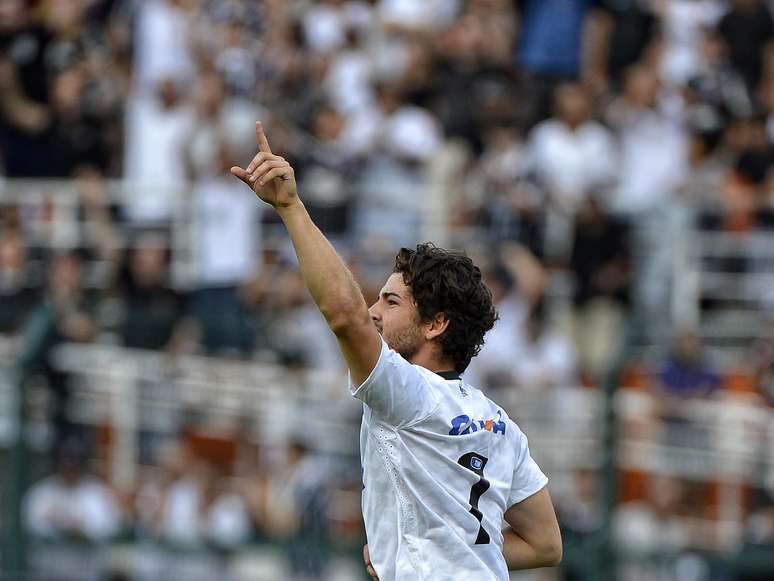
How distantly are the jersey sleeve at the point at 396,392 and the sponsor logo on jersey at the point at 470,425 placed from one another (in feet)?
0.34

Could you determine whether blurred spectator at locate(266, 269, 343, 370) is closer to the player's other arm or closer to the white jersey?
the player's other arm

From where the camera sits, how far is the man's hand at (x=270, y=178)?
4.32m

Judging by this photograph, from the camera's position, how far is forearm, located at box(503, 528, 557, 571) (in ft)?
16.6

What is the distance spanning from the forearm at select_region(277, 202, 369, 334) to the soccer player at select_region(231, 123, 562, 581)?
0.13m

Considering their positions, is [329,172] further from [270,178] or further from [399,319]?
[270,178]

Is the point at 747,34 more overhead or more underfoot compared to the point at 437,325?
more overhead

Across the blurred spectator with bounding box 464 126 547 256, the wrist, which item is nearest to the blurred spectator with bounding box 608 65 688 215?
the blurred spectator with bounding box 464 126 547 256

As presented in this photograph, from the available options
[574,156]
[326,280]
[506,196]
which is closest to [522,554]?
[326,280]

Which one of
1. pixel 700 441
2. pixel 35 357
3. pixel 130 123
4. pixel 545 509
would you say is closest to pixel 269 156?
pixel 545 509

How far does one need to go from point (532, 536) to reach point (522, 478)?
23 centimetres

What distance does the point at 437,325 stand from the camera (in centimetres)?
473

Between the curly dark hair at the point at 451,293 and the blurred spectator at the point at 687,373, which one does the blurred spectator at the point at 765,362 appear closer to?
the blurred spectator at the point at 687,373

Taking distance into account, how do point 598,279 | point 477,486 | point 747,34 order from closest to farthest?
1. point 477,486
2. point 598,279
3. point 747,34

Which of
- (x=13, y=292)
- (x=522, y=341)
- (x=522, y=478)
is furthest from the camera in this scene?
(x=13, y=292)
